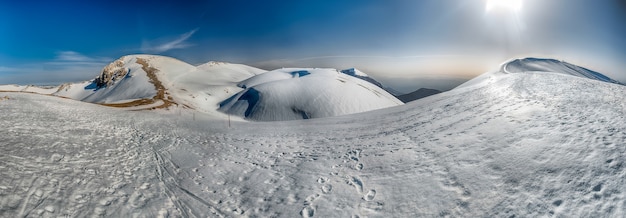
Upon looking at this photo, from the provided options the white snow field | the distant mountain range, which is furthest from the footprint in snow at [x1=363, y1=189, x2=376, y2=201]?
the distant mountain range

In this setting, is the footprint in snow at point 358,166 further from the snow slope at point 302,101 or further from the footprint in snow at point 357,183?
the snow slope at point 302,101

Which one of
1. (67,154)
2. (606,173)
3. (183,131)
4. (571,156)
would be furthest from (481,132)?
(183,131)

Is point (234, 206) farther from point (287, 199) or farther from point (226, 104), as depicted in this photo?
point (226, 104)

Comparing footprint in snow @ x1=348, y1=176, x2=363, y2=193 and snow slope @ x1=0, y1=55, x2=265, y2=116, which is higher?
snow slope @ x1=0, y1=55, x2=265, y2=116

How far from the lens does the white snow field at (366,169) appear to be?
693 cm

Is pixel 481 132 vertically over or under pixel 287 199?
over

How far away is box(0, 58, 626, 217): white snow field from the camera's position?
6.93 meters

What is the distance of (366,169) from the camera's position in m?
10.9

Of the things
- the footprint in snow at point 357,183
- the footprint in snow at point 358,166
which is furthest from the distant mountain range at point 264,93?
the footprint in snow at point 357,183

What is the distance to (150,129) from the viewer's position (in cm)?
2159

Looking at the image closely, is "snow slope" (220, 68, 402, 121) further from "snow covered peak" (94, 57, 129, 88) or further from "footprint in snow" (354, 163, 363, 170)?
"snow covered peak" (94, 57, 129, 88)

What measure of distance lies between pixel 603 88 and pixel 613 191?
15084 mm

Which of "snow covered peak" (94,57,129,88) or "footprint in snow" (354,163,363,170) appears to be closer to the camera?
"footprint in snow" (354,163,363,170)

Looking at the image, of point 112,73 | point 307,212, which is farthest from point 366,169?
point 112,73
